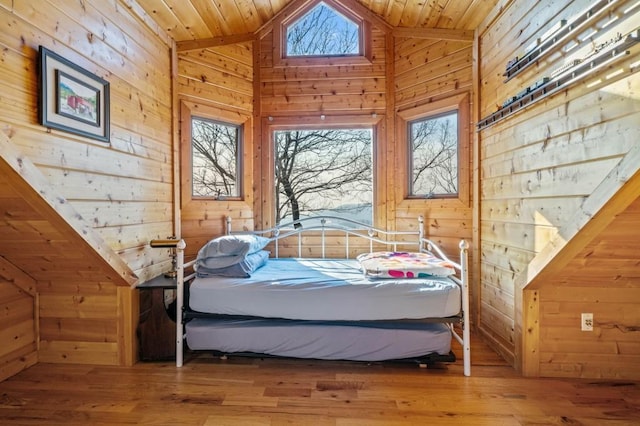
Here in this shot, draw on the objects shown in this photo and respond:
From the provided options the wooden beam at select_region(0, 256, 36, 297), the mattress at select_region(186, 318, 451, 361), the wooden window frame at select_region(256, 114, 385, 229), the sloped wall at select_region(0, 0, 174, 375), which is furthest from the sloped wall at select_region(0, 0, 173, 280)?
the wooden window frame at select_region(256, 114, 385, 229)

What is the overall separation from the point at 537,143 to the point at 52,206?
2689mm

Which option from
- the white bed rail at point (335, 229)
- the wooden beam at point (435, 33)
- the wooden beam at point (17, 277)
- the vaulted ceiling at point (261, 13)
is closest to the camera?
the wooden beam at point (17, 277)

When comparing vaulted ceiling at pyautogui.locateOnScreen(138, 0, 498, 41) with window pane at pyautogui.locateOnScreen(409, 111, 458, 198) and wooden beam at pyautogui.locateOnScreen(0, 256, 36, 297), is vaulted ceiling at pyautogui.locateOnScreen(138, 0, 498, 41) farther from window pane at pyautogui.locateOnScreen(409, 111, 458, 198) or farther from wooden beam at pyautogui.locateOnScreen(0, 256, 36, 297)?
wooden beam at pyautogui.locateOnScreen(0, 256, 36, 297)

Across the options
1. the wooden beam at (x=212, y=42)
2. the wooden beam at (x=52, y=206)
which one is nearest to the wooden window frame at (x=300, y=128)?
the wooden beam at (x=212, y=42)

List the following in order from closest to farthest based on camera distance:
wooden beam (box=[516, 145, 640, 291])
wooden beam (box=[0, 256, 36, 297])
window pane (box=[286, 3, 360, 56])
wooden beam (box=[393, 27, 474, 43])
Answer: wooden beam (box=[516, 145, 640, 291]) < wooden beam (box=[0, 256, 36, 297]) < wooden beam (box=[393, 27, 474, 43]) < window pane (box=[286, 3, 360, 56])

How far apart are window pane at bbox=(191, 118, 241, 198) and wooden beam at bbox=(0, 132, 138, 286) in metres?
1.18

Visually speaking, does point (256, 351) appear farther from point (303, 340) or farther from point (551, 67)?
point (551, 67)

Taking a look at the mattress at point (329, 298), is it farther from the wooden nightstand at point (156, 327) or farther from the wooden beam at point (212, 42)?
the wooden beam at point (212, 42)

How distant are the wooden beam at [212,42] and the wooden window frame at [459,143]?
65.6 inches

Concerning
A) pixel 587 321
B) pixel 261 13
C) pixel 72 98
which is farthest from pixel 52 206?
pixel 587 321

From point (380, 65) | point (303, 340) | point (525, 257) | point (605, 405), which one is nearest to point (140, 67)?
Result: point (380, 65)

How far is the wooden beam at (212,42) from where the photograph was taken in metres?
2.98

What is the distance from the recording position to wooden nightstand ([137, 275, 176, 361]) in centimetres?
234

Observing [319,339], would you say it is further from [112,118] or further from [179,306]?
[112,118]
